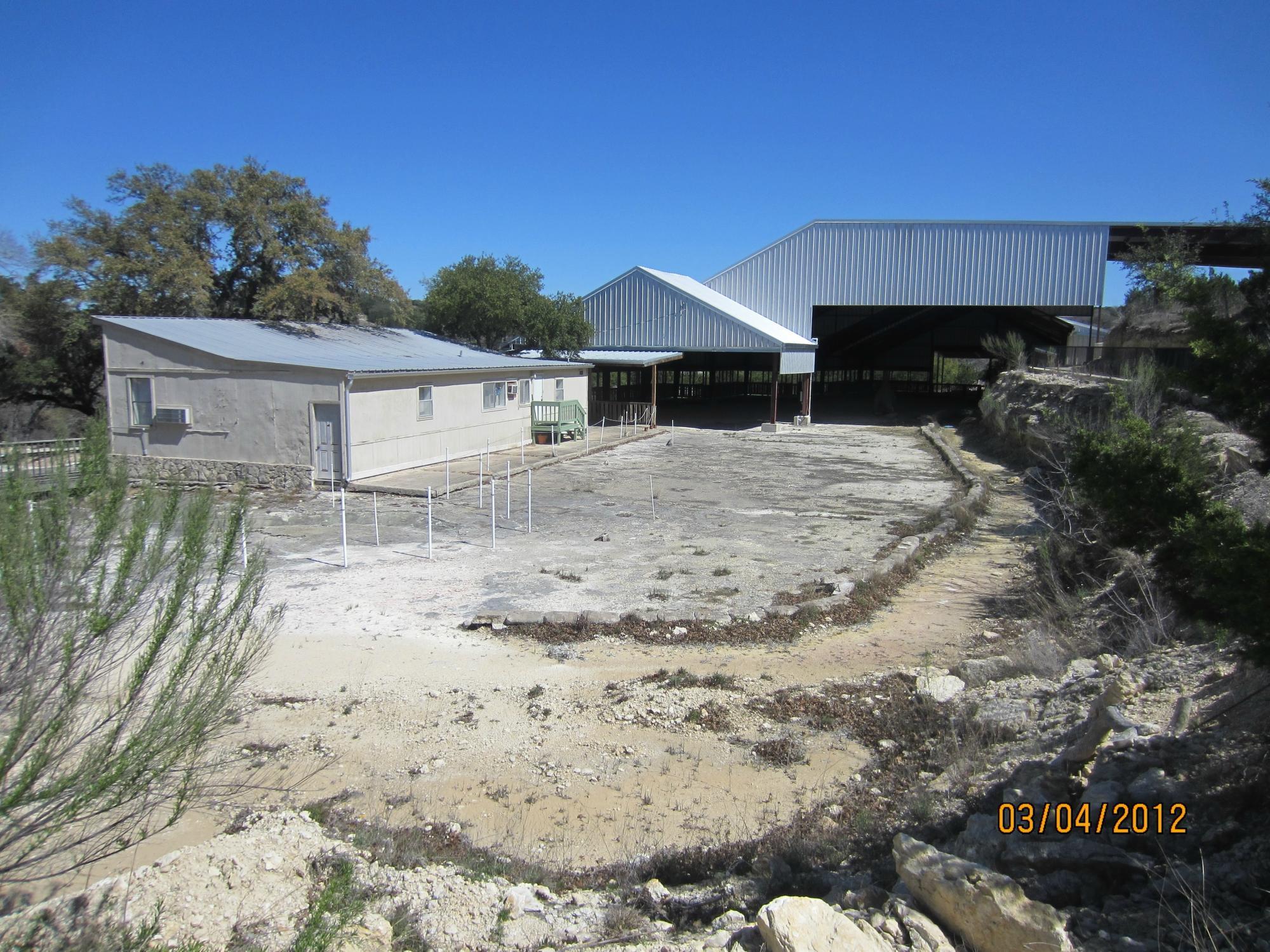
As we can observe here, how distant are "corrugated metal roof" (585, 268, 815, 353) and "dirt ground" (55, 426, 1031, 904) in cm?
1837

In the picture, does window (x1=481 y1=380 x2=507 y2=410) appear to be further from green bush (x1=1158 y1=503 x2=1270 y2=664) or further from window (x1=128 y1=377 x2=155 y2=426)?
green bush (x1=1158 y1=503 x2=1270 y2=664)

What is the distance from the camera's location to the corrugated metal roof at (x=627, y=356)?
112ft

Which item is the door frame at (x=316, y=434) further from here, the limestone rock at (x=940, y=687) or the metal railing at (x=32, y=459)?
the limestone rock at (x=940, y=687)

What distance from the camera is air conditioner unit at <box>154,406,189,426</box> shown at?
19.8 m

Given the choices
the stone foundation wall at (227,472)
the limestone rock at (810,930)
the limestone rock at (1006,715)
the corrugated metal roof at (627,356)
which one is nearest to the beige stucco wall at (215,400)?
the stone foundation wall at (227,472)

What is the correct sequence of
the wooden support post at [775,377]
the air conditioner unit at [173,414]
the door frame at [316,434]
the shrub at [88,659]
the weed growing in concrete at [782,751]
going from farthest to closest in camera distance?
the wooden support post at [775,377] < the air conditioner unit at [173,414] < the door frame at [316,434] < the weed growing in concrete at [782,751] < the shrub at [88,659]

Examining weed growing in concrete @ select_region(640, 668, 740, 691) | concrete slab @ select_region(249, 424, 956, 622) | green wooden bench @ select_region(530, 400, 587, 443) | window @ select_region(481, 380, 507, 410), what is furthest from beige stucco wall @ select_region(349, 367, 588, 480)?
weed growing in concrete @ select_region(640, 668, 740, 691)

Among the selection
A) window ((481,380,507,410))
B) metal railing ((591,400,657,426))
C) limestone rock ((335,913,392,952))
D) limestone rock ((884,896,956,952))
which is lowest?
limestone rock ((335,913,392,952))

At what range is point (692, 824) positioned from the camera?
6129 mm

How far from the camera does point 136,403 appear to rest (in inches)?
800

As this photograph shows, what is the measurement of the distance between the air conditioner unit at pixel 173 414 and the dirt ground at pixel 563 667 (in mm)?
4118

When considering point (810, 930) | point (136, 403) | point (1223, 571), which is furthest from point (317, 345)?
point (1223, 571)

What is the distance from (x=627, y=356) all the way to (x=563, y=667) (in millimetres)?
27169

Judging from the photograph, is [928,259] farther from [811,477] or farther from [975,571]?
[975,571]
